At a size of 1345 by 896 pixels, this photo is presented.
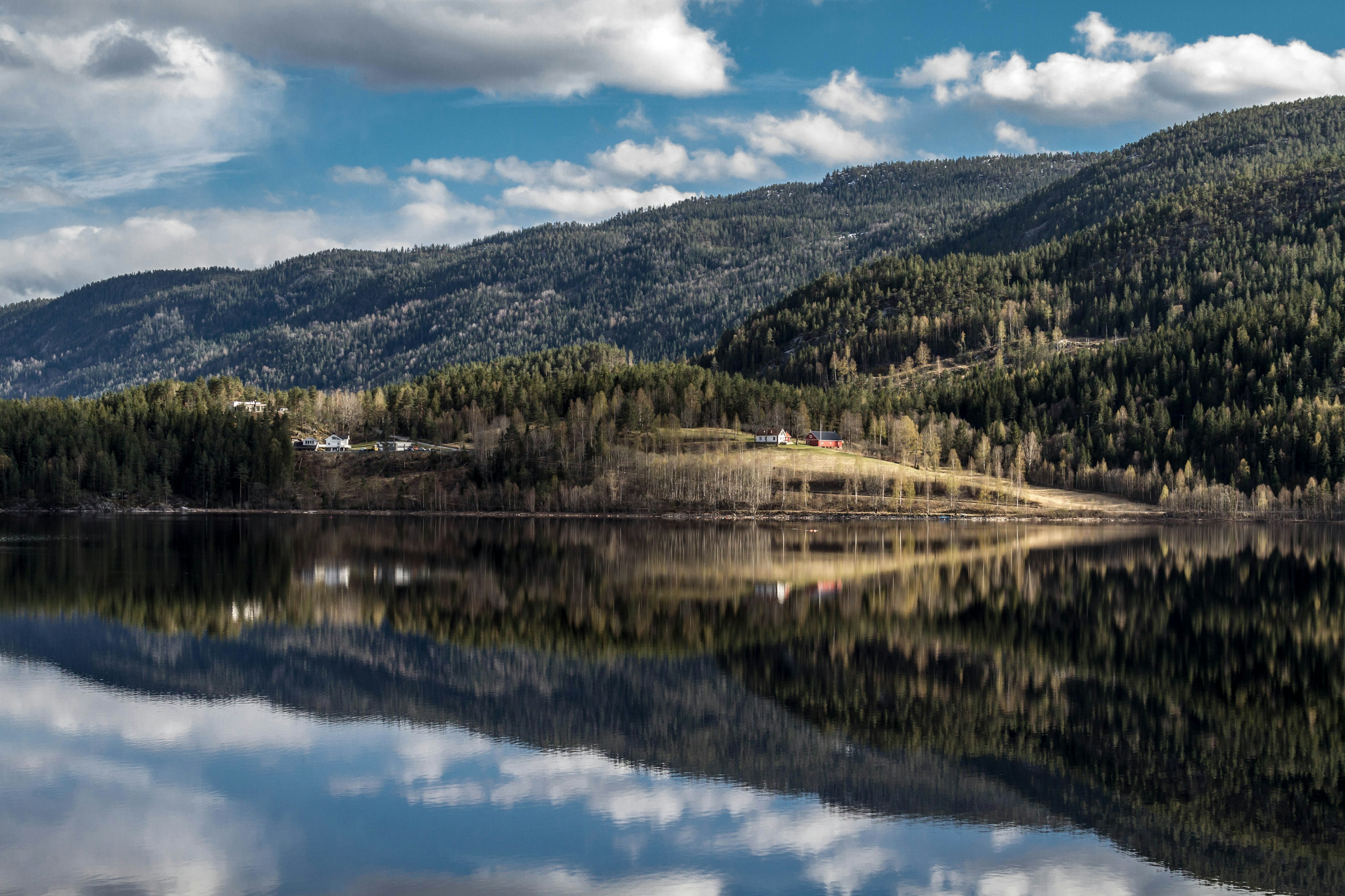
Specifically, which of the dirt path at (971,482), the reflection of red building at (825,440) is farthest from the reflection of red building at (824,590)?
the reflection of red building at (825,440)

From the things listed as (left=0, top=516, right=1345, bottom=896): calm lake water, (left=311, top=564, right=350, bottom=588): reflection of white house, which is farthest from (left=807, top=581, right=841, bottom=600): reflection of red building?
(left=311, top=564, right=350, bottom=588): reflection of white house

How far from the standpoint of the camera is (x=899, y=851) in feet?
87.9

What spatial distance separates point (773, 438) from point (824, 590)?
111 metres

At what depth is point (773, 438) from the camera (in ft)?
595

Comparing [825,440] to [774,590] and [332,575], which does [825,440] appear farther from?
[332,575]

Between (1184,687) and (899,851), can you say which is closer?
(899,851)

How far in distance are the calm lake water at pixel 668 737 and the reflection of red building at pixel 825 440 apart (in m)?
110

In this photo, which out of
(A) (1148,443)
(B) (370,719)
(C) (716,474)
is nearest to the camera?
(B) (370,719)

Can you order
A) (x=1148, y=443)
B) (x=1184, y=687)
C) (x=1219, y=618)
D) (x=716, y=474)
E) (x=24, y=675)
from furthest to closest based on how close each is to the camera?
(x=1148, y=443) < (x=716, y=474) < (x=1219, y=618) < (x=24, y=675) < (x=1184, y=687)

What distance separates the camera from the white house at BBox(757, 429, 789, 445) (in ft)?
589

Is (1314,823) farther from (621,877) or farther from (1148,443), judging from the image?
(1148,443)

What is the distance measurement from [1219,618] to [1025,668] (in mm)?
19497

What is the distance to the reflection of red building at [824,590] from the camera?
225ft

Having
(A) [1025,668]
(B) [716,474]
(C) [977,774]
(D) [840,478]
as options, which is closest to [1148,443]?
(D) [840,478]
